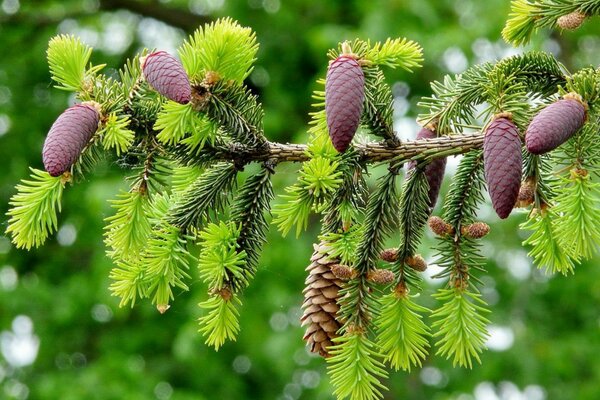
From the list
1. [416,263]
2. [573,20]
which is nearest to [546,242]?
[416,263]

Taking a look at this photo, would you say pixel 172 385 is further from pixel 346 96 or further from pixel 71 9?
pixel 346 96

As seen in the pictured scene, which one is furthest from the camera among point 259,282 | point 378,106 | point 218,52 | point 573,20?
point 259,282

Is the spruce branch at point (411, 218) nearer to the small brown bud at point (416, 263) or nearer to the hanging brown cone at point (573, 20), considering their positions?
the small brown bud at point (416, 263)

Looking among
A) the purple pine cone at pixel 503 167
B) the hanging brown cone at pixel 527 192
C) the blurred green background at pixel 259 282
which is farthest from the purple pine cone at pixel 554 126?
the blurred green background at pixel 259 282

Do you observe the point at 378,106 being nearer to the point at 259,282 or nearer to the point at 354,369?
the point at 354,369

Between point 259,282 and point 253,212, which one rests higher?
point 259,282

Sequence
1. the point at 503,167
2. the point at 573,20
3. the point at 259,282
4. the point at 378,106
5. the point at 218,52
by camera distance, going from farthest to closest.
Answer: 1. the point at 259,282
2. the point at 573,20
3. the point at 378,106
4. the point at 218,52
5. the point at 503,167

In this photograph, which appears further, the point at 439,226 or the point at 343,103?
the point at 439,226
